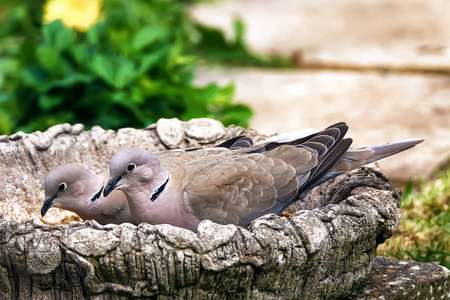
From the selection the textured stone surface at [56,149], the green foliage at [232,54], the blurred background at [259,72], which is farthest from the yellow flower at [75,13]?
the green foliage at [232,54]

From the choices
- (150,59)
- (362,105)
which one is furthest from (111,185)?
(362,105)

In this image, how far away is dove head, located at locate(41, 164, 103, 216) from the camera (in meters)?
2.61

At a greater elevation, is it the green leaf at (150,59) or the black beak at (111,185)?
the green leaf at (150,59)

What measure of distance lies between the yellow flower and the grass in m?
2.72

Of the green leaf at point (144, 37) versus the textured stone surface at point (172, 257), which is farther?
the green leaf at point (144, 37)

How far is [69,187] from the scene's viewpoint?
2643 millimetres

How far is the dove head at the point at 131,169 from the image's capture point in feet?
8.17

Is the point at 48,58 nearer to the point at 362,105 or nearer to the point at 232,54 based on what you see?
the point at 362,105

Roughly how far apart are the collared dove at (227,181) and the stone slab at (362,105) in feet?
7.88

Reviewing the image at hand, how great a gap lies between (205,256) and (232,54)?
5.76 metres

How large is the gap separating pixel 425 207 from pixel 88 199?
226 cm

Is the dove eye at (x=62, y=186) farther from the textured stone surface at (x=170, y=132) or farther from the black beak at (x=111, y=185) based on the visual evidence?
the textured stone surface at (x=170, y=132)

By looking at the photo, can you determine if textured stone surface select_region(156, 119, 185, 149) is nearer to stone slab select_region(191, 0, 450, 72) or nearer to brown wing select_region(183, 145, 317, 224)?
brown wing select_region(183, 145, 317, 224)

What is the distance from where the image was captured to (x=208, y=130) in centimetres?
312
